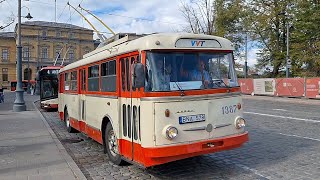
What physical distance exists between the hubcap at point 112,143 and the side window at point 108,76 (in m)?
0.99

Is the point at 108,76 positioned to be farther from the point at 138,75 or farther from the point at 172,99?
the point at 172,99

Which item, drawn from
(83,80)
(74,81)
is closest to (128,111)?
(83,80)

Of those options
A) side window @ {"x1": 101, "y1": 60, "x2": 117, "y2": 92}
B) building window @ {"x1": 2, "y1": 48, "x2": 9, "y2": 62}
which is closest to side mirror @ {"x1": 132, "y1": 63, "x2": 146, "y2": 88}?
side window @ {"x1": 101, "y1": 60, "x2": 117, "y2": 92}

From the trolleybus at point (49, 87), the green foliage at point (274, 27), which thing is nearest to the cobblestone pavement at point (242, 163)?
the trolleybus at point (49, 87)

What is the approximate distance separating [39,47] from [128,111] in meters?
101

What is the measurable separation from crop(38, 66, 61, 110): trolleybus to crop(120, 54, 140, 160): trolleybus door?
16.5m

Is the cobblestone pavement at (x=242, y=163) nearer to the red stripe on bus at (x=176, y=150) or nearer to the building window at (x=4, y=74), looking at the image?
the red stripe on bus at (x=176, y=150)

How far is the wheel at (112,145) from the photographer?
23.8 ft

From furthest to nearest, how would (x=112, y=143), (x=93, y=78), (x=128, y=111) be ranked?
1. (x=93, y=78)
2. (x=112, y=143)
3. (x=128, y=111)

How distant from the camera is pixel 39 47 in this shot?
101 meters

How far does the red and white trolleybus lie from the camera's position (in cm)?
573

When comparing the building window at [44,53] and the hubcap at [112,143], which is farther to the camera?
the building window at [44,53]

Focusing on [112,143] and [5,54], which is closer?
[112,143]

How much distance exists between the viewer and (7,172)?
268 inches
